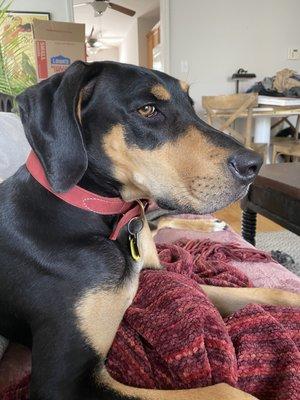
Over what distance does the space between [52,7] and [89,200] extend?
14.3 feet

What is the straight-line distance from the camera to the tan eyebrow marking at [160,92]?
3.14ft

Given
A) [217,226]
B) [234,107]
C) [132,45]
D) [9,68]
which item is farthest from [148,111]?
[132,45]

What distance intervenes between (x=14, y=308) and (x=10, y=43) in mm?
Result: 2067

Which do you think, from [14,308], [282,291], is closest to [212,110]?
[282,291]

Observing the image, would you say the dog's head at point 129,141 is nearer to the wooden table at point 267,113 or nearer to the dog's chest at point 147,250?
the dog's chest at point 147,250

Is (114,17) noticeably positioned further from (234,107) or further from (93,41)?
(234,107)

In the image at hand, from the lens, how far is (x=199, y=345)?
2.49ft

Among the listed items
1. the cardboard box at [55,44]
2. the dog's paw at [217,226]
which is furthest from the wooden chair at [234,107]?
the dog's paw at [217,226]

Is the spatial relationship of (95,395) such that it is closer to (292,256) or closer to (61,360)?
(61,360)

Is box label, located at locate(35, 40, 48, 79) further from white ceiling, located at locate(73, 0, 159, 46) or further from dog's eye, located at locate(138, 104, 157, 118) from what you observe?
white ceiling, located at locate(73, 0, 159, 46)

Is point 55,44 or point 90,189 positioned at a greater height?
point 55,44

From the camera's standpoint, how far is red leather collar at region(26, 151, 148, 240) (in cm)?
94

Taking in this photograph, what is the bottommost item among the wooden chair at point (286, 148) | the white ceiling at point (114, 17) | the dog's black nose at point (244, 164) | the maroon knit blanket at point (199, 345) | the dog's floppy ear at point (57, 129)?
the wooden chair at point (286, 148)

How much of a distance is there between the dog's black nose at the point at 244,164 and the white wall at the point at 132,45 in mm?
8964
